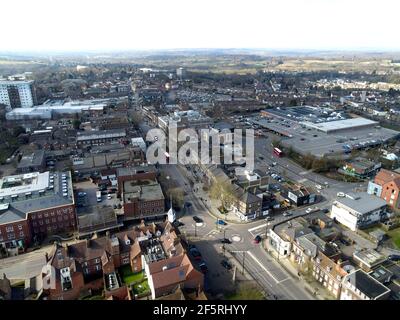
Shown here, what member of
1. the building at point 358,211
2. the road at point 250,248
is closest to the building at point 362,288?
the road at point 250,248

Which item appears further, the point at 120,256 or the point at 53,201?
the point at 53,201

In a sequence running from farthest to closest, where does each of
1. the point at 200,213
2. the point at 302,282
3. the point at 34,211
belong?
the point at 200,213, the point at 34,211, the point at 302,282

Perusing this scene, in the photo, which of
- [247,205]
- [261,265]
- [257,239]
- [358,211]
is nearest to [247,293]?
[261,265]

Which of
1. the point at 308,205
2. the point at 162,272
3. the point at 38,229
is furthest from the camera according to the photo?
the point at 308,205

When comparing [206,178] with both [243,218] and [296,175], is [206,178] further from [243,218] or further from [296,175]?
[296,175]

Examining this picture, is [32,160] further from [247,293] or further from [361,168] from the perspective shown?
[361,168]

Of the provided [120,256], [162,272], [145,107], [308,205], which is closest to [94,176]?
[120,256]
